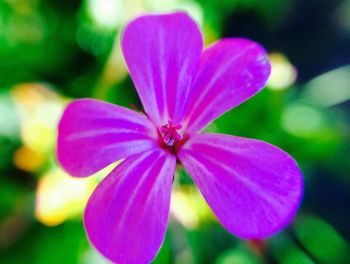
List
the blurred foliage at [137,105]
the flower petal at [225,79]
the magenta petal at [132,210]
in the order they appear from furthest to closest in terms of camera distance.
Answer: the blurred foliage at [137,105], the flower petal at [225,79], the magenta petal at [132,210]

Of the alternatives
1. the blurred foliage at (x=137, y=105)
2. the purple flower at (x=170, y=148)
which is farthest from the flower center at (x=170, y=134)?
the blurred foliage at (x=137, y=105)

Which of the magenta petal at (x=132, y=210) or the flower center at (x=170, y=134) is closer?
the magenta petal at (x=132, y=210)

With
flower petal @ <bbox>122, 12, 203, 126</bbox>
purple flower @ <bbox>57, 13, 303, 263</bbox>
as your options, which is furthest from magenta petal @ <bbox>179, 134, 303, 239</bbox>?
flower petal @ <bbox>122, 12, 203, 126</bbox>

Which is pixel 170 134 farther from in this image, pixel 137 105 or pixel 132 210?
pixel 137 105

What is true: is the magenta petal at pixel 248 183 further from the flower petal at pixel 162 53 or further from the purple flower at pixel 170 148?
the flower petal at pixel 162 53

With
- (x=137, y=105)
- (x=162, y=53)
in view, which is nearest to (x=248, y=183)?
(x=162, y=53)

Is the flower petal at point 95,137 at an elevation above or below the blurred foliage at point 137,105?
above
